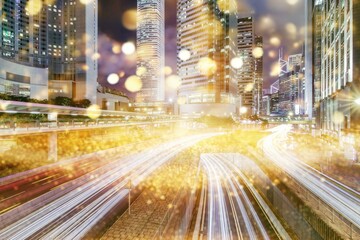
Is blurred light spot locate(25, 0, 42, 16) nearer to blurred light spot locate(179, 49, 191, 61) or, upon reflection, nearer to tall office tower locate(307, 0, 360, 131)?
blurred light spot locate(179, 49, 191, 61)

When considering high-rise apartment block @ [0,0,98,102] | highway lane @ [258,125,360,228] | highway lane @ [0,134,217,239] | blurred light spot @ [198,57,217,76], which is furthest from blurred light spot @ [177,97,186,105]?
highway lane @ [258,125,360,228]

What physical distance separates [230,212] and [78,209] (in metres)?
12.6

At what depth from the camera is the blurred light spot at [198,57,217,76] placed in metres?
144

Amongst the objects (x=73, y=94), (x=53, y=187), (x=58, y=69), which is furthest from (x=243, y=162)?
(x=58, y=69)

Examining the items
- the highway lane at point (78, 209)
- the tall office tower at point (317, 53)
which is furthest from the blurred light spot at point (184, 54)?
the highway lane at point (78, 209)

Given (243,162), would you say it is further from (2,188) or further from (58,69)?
(58,69)

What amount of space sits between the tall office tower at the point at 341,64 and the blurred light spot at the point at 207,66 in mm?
81984

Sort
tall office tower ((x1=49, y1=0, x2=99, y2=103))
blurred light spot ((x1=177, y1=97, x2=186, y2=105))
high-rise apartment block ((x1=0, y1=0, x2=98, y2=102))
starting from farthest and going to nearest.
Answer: blurred light spot ((x1=177, y1=97, x2=186, y2=105)), tall office tower ((x1=49, y1=0, x2=99, y2=103)), high-rise apartment block ((x1=0, y1=0, x2=98, y2=102))

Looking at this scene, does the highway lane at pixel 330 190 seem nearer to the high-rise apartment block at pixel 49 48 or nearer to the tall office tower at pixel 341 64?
the tall office tower at pixel 341 64

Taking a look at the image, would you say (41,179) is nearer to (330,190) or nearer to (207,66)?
(330,190)

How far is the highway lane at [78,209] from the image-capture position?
44.2 ft

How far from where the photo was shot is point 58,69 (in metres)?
119

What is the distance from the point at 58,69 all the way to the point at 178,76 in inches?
2994

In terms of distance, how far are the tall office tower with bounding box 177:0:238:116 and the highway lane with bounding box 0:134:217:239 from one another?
12058 centimetres
